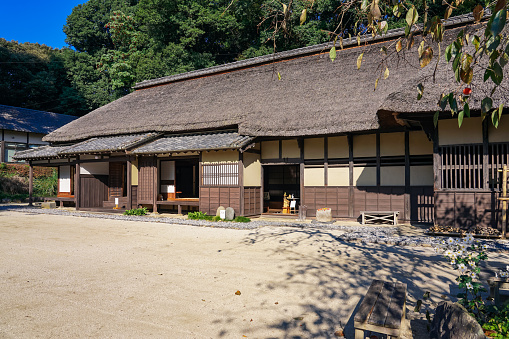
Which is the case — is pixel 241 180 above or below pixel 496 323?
above

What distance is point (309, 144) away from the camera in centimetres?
1084

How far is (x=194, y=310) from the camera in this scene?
3391 millimetres

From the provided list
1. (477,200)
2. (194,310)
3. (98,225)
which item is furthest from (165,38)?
(194,310)

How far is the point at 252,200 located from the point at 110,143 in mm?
6385

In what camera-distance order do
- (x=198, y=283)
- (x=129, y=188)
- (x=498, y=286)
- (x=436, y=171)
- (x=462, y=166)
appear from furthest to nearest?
(x=129, y=188) < (x=436, y=171) < (x=462, y=166) < (x=198, y=283) < (x=498, y=286)

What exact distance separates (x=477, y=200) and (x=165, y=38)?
23.7 meters

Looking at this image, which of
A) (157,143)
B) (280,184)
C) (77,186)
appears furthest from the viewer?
(280,184)

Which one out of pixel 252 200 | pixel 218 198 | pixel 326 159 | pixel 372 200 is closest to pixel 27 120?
pixel 218 198

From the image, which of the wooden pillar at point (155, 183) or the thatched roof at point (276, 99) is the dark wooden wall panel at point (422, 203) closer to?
the thatched roof at point (276, 99)

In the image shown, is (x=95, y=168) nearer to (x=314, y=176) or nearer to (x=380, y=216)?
(x=314, y=176)

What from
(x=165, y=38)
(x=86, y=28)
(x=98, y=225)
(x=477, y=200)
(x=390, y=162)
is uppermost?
(x=86, y=28)

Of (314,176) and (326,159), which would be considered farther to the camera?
(314,176)

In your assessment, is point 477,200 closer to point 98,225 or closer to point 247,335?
point 247,335

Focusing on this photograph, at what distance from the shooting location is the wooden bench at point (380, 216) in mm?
9356
